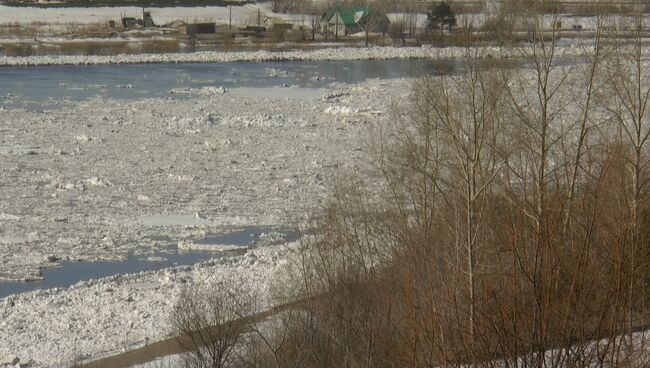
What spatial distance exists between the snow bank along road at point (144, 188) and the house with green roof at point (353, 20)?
23698 mm

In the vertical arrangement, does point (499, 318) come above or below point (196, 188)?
above

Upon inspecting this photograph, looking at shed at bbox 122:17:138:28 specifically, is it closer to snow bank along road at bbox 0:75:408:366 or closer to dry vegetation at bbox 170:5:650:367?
snow bank along road at bbox 0:75:408:366

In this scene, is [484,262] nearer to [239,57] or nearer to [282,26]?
[239,57]

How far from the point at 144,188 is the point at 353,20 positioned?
37462 mm

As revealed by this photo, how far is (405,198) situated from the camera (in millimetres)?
13727

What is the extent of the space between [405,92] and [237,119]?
5.11 meters

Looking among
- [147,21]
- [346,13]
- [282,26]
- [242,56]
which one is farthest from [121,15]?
[242,56]

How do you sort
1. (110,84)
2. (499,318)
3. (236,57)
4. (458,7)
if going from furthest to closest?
1. (458,7)
2. (236,57)
3. (110,84)
4. (499,318)

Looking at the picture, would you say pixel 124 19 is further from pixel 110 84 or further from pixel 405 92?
pixel 405 92

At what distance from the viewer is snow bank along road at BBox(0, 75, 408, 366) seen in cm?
1145

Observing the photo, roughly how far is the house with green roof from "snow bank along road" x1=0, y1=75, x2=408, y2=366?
77.8 feet

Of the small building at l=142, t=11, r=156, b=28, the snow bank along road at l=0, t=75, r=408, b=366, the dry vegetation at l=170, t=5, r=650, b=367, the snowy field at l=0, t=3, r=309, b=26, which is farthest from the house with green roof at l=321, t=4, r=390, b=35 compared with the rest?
the dry vegetation at l=170, t=5, r=650, b=367

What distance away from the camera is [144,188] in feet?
56.9

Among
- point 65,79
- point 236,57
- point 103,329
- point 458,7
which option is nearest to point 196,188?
point 103,329
